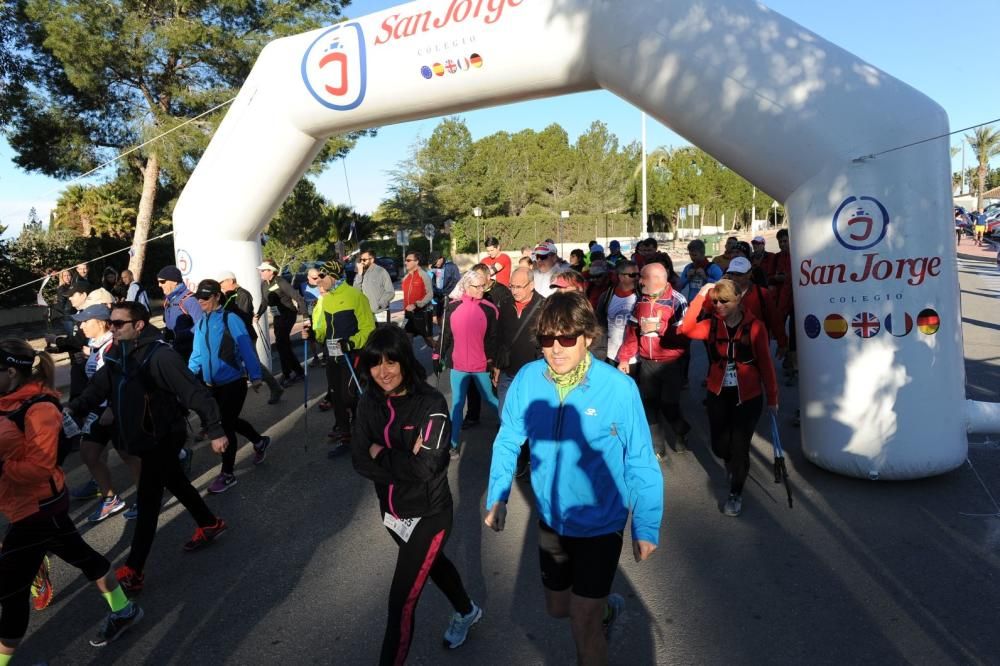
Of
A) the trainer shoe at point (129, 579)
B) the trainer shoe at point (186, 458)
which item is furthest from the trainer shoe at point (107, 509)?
the trainer shoe at point (129, 579)

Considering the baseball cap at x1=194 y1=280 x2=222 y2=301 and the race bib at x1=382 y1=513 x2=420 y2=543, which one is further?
the baseball cap at x1=194 y1=280 x2=222 y2=301

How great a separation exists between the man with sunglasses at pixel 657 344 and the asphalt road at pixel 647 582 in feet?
1.93

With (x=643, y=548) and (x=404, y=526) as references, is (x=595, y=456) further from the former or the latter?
(x=404, y=526)

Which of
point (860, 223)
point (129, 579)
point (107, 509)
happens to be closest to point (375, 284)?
point (107, 509)

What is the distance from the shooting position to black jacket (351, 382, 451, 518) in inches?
106

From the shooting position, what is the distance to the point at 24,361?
300 cm

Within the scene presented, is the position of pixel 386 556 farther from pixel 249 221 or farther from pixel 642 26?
pixel 249 221

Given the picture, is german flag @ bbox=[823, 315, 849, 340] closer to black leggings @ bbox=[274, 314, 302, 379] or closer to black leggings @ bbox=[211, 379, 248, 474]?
black leggings @ bbox=[211, 379, 248, 474]

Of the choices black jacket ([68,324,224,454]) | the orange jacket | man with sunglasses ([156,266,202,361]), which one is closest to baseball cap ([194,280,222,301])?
black jacket ([68,324,224,454])

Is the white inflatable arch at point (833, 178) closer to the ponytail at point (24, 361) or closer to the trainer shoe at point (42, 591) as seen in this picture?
the ponytail at point (24, 361)

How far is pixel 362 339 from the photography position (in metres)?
5.94

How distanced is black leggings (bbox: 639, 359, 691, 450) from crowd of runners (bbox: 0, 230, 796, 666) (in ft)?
0.04

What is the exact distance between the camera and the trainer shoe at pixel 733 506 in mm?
4512

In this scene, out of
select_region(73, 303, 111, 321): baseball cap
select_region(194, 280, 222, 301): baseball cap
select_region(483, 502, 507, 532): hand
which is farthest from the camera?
select_region(194, 280, 222, 301): baseball cap
